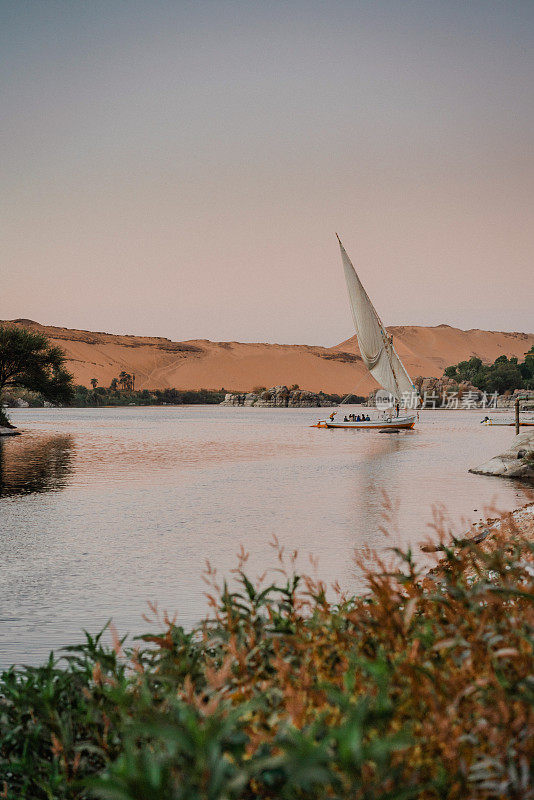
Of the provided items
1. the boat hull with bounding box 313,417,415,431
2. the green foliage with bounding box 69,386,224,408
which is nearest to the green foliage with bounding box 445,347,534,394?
the green foliage with bounding box 69,386,224,408

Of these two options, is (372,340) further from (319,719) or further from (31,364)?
(319,719)

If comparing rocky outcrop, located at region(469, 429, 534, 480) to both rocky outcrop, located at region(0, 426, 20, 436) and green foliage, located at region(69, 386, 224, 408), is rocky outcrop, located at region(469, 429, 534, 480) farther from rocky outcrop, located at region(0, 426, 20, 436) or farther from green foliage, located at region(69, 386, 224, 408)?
green foliage, located at region(69, 386, 224, 408)

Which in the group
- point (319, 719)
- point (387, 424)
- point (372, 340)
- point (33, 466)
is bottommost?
point (33, 466)

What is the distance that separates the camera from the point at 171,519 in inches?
533

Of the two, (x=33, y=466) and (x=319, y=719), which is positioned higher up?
(x=319, y=719)

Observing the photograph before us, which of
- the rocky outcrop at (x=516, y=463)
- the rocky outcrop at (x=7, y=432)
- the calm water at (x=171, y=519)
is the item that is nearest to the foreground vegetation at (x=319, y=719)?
the calm water at (x=171, y=519)

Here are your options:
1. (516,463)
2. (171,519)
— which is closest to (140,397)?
(516,463)

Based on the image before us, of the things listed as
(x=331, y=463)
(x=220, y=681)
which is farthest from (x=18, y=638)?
(x=331, y=463)

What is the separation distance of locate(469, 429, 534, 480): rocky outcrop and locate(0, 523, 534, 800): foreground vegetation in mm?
18748

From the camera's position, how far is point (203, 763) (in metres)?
1.51

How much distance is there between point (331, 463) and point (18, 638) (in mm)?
21024

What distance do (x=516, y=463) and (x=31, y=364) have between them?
38.5m

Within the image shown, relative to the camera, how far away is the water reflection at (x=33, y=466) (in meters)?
18.4

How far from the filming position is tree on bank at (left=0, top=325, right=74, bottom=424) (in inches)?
1866
